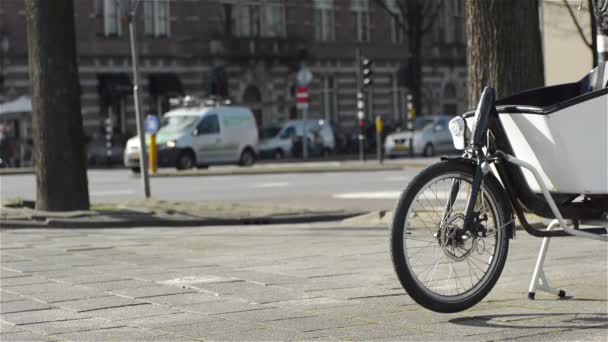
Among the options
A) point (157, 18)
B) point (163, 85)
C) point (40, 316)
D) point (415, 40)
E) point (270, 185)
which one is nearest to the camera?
point (40, 316)

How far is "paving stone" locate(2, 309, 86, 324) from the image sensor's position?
6.57 m

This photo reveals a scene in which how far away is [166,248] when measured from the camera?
10406 millimetres

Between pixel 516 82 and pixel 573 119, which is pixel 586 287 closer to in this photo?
pixel 573 119

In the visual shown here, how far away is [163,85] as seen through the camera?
184ft

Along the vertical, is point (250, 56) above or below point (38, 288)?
above

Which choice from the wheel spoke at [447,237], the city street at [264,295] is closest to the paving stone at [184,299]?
the city street at [264,295]

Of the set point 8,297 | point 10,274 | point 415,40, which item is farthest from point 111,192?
point 415,40

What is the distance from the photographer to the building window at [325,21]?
6462 cm

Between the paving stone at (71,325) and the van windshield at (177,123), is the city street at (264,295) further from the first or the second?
the van windshield at (177,123)

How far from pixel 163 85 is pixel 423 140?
13821 mm

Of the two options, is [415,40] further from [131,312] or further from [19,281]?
[131,312]

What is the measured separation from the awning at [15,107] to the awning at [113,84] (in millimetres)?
6161

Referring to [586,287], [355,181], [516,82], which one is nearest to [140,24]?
[355,181]

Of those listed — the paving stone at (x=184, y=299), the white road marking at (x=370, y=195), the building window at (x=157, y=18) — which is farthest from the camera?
the building window at (x=157, y=18)
